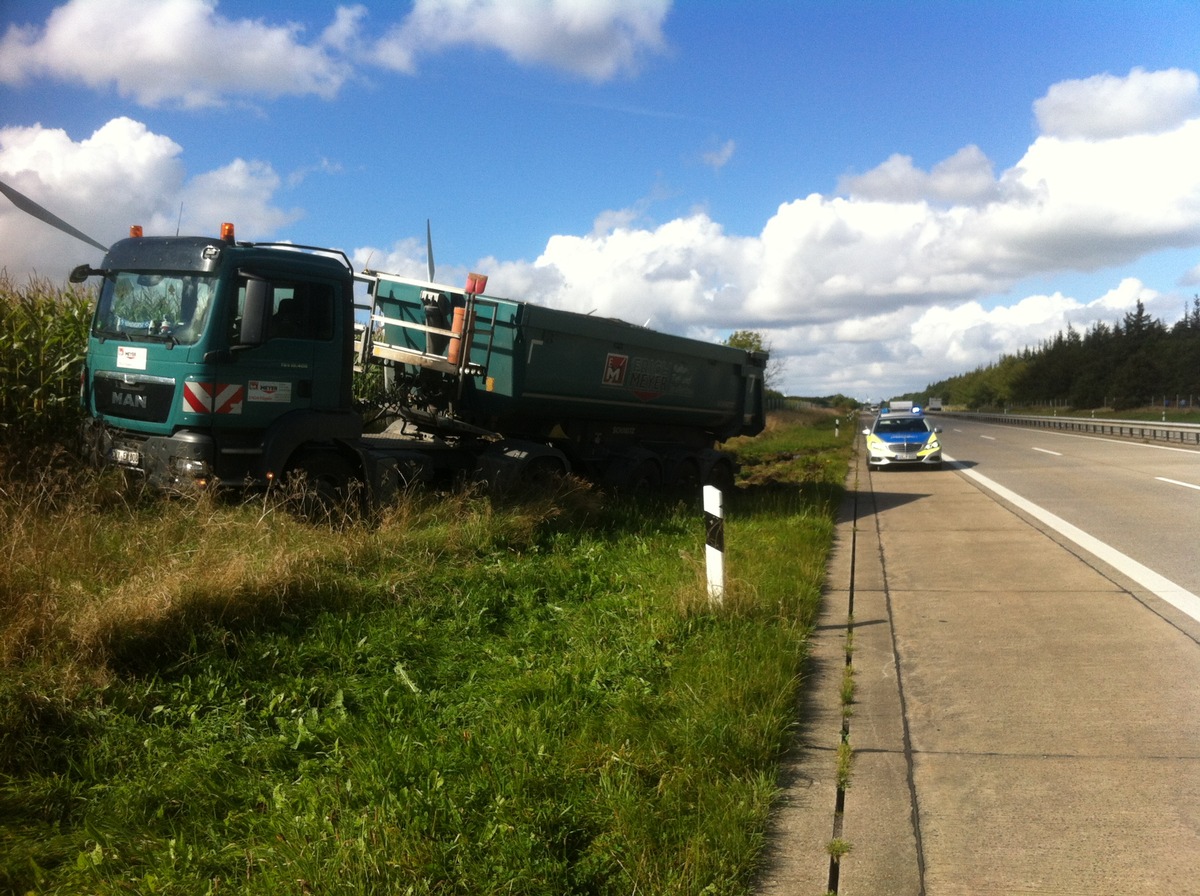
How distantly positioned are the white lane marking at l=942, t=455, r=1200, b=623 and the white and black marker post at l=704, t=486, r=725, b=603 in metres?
3.56

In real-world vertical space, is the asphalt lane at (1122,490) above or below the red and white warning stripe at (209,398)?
below

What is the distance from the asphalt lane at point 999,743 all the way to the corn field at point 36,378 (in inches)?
315

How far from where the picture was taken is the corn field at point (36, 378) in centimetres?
1048

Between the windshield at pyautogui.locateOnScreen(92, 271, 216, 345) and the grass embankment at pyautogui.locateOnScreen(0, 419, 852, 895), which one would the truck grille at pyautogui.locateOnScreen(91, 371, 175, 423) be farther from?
the grass embankment at pyautogui.locateOnScreen(0, 419, 852, 895)

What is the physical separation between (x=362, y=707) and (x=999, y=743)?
3337 millimetres

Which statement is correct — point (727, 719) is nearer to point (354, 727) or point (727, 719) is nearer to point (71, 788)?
point (354, 727)

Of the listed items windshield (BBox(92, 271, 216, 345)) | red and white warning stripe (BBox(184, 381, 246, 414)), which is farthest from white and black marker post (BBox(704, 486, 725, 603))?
windshield (BBox(92, 271, 216, 345))

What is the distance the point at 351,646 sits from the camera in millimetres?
6430

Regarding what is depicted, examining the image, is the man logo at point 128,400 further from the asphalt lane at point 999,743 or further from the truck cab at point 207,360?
the asphalt lane at point 999,743

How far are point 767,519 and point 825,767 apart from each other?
8373 mm

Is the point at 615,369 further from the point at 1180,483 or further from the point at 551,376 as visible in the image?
the point at 1180,483

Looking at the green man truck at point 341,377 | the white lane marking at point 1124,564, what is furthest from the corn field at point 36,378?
the white lane marking at point 1124,564

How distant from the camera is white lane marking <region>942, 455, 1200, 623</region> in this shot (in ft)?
27.2

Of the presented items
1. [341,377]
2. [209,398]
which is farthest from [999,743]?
[341,377]
